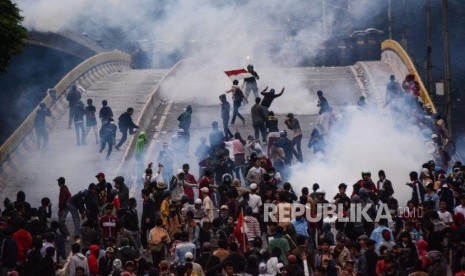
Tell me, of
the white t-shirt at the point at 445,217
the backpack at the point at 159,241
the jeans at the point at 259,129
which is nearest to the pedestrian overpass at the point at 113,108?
the jeans at the point at 259,129

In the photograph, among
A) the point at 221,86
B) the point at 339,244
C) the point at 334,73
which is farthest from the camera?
the point at 334,73

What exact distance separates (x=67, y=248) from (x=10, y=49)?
6.81 meters

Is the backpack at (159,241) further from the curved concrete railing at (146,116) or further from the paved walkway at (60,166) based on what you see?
the curved concrete railing at (146,116)

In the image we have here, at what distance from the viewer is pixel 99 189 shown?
25672 mm

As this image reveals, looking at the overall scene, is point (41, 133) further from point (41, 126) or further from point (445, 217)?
point (445, 217)

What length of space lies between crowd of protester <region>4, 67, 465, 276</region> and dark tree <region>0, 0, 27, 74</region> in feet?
15.1

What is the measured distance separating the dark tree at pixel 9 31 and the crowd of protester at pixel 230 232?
4.59 metres

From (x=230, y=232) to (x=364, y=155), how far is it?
9.90 meters

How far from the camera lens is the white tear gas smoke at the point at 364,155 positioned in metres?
30.3

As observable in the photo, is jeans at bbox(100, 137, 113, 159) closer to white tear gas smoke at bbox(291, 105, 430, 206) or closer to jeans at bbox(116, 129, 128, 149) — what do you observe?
jeans at bbox(116, 129, 128, 149)

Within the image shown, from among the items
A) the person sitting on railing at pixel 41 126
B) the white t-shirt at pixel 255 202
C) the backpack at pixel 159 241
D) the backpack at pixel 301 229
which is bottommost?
the backpack at pixel 159 241

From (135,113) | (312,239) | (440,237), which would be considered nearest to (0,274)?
(312,239)

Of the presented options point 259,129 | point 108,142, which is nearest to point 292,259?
point 259,129

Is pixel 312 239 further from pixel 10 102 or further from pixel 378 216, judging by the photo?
pixel 10 102
